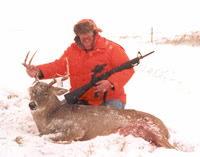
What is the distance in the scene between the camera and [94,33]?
4.81 metres

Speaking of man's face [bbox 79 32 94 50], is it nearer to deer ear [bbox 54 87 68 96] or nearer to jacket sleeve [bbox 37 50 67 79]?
jacket sleeve [bbox 37 50 67 79]

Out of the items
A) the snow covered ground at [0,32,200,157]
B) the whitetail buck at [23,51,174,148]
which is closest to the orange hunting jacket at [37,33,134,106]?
the whitetail buck at [23,51,174,148]

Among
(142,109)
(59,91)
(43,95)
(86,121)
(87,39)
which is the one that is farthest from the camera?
(142,109)

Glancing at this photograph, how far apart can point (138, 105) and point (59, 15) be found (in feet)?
164

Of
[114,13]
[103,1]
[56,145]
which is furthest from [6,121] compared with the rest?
[103,1]

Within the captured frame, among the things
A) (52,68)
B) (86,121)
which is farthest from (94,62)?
(86,121)

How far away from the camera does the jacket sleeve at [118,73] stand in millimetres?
4348

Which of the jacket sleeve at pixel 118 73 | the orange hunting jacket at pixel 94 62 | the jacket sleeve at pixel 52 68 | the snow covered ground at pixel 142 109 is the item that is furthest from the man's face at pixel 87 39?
the snow covered ground at pixel 142 109

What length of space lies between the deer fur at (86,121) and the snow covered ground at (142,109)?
209mm

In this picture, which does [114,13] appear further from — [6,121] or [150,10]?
[6,121]

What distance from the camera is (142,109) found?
5.27 metres

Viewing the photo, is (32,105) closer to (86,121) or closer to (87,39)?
(86,121)

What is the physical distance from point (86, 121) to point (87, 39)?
5.44 ft

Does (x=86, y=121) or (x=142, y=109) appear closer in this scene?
(x=86, y=121)
